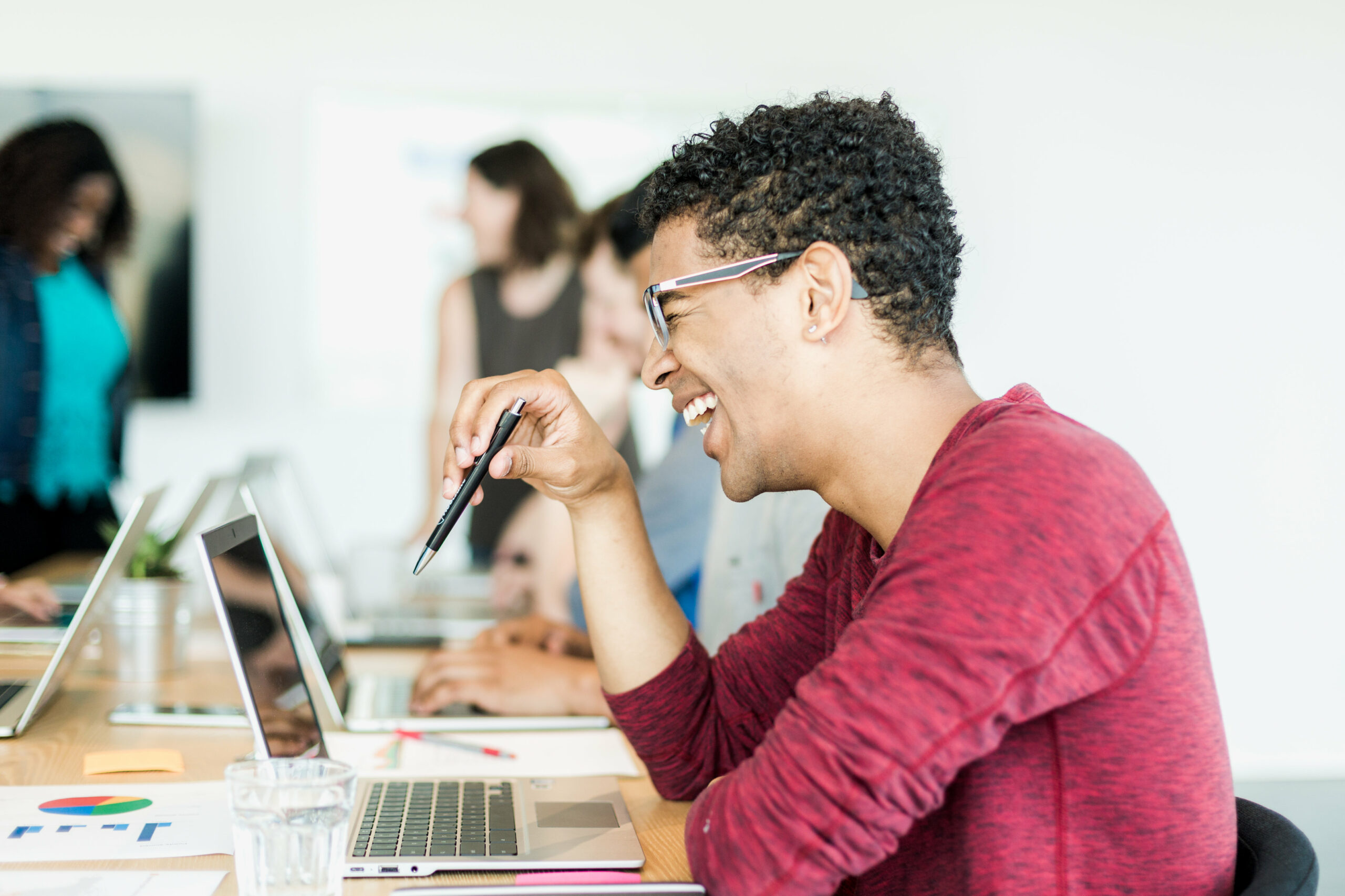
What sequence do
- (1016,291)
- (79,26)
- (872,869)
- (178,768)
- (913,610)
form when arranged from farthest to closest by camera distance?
(1016,291) → (79,26) → (178,768) → (872,869) → (913,610)

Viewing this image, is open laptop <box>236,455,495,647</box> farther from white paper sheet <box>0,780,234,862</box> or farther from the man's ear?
the man's ear

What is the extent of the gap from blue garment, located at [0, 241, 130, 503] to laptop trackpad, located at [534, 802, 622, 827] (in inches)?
97.2

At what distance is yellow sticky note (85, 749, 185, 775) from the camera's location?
1.16 metres

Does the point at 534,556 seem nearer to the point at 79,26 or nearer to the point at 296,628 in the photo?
the point at 296,628

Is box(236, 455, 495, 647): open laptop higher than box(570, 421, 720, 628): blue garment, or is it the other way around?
box(570, 421, 720, 628): blue garment

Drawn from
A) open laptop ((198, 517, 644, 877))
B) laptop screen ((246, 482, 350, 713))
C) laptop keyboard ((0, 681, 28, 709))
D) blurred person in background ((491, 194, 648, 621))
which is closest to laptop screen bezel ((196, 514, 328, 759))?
open laptop ((198, 517, 644, 877))

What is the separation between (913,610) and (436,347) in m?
2.64

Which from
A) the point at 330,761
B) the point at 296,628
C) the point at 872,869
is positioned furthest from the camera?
the point at 296,628

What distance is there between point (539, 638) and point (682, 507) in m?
0.44

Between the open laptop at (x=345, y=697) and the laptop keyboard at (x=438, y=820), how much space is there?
0.85 ft

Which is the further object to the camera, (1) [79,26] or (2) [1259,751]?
(2) [1259,751]

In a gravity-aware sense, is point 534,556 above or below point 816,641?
below

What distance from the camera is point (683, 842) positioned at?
3.35 feet

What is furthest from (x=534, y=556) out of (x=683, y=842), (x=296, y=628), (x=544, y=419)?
(x=683, y=842)
